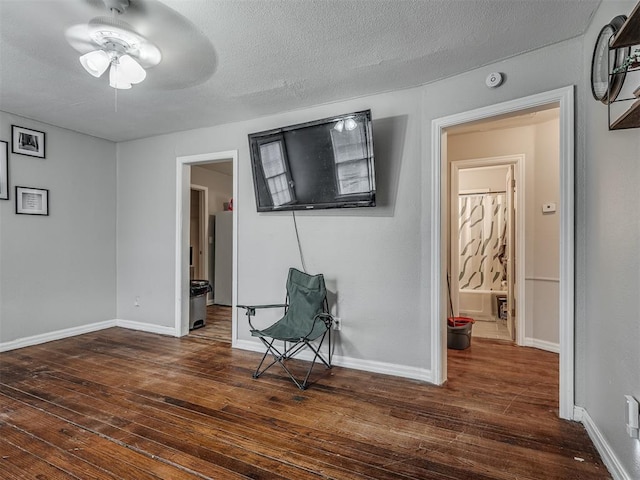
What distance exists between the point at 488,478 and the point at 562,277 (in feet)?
4.28

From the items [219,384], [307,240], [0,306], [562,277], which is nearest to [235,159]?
[307,240]

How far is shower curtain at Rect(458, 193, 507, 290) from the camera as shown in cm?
561

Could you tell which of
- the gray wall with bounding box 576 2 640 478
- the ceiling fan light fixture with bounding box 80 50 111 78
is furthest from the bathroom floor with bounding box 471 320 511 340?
the ceiling fan light fixture with bounding box 80 50 111 78

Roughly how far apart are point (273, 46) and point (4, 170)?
3.30 metres

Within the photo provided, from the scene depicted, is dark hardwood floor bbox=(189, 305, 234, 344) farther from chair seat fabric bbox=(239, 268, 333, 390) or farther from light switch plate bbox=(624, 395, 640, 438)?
light switch plate bbox=(624, 395, 640, 438)

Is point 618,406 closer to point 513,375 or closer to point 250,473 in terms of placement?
point 513,375

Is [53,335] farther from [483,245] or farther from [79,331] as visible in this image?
[483,245]

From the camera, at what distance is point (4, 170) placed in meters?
3.56

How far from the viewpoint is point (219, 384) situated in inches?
110

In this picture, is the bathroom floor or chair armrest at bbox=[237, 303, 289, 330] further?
the bathroom floor

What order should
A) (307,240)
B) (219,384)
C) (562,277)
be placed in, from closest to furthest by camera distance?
(562,277)
(219,384)
(307,240)

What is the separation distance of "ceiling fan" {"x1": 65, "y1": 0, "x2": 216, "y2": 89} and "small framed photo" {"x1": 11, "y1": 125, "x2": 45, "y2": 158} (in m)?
2.06

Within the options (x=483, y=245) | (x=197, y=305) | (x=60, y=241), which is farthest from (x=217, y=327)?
(x=483, y=245)

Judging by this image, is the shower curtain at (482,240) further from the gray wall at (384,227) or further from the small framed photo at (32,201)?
the small framed photo at (32,201)
